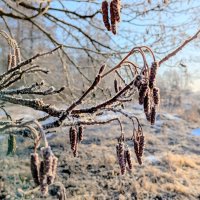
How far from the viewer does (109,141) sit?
12.7 metres

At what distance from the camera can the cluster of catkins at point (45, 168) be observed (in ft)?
3.83

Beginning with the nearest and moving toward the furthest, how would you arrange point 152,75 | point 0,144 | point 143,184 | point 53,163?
point 53,163
point 152,75
point 143,184
point 0,144

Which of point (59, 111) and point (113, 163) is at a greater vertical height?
point (59, 111)

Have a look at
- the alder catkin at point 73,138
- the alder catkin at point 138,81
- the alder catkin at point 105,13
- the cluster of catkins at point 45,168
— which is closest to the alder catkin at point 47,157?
the cluster of catkins at point 45,168

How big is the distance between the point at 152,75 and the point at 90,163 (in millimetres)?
8836

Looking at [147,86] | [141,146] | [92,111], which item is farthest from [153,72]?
[141,146]

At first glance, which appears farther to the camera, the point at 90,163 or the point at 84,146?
the point at 84,146

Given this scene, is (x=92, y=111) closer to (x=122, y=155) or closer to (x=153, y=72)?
(x=122, y=155)

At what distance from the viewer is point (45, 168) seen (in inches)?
46.6

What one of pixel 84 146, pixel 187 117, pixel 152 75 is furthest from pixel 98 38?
pixel 187 117

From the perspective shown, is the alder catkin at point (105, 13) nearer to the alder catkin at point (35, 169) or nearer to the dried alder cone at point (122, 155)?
the dried alder cone at point (122, 155)

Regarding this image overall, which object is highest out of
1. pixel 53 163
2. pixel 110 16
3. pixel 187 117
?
pixel 110 16

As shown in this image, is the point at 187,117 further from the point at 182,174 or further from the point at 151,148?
the point at 182,174

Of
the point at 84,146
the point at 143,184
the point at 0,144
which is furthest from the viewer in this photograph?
the point at 84,146
